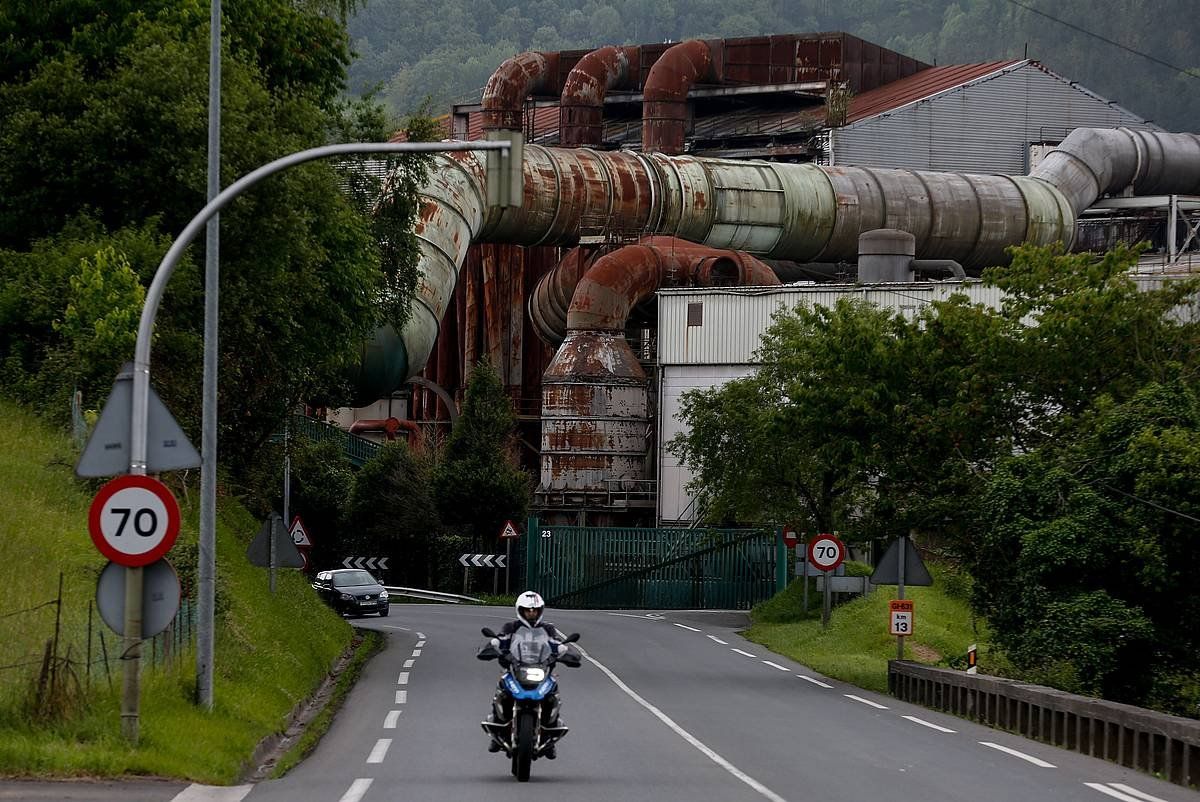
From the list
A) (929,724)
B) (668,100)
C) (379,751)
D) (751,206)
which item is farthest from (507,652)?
(668,100)

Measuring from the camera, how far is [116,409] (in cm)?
1404

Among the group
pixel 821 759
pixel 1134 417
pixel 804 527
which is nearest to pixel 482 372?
pixel 804 527

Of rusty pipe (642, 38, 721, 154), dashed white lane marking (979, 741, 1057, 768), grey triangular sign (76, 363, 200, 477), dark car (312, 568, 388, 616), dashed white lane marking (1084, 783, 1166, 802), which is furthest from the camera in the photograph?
rusty pipe (642, 38, 721, 154)

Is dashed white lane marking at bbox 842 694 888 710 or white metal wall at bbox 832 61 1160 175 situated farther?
white metal wall at bbox 832 61 1160 175

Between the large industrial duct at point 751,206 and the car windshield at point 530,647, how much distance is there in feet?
101

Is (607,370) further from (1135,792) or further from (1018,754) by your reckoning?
(1135,792)

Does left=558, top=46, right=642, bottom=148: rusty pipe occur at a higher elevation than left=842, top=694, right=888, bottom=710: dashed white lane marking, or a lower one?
higher

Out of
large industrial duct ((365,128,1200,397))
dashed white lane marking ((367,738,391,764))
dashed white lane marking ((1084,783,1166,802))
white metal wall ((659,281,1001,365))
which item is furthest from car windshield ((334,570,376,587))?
dashed white lane marking ((1084,783,1166,802))

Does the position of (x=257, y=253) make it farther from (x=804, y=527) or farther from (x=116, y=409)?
(x=804, y=527)

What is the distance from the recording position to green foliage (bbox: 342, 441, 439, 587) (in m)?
56.9

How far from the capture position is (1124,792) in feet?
47.6

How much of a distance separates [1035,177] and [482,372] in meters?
22.5

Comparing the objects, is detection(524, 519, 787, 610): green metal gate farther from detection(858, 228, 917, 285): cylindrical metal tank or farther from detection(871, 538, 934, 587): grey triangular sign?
detection(871, 538, 934, 587): grey triangular sign

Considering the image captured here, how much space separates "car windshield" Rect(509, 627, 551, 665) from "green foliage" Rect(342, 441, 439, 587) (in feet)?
136
